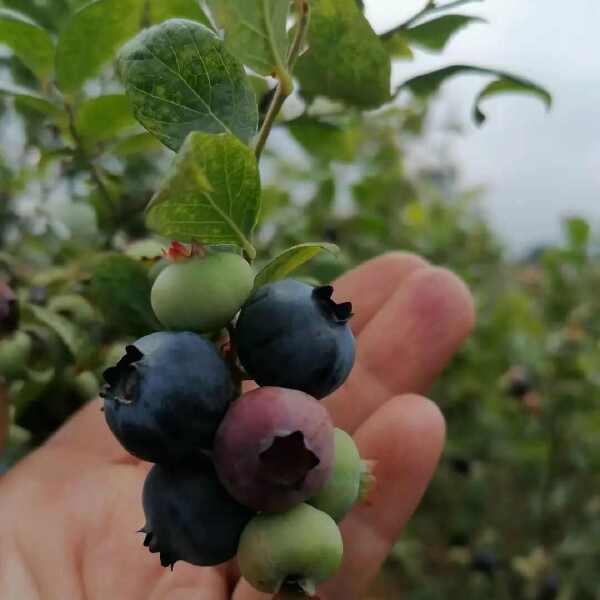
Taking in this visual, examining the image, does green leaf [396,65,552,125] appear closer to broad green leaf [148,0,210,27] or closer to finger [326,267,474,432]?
broad green leaf [148,0,210,27]

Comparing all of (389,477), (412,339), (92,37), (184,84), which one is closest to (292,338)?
(184,84)

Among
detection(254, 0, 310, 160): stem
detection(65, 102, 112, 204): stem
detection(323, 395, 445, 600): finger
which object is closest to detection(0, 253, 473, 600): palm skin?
detection(323, 395, 445, 600): finger

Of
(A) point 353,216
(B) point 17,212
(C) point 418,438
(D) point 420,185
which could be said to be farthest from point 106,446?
(D) point 420,185

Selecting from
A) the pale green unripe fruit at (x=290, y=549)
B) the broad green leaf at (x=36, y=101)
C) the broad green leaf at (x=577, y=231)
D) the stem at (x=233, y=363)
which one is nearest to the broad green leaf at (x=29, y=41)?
the broad green leaf at (x=36, y=101)

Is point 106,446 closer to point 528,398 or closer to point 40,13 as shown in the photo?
point 40,13

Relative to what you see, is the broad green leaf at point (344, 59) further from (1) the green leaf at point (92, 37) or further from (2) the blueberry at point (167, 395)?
(2) the blueberry at point (167, 395)

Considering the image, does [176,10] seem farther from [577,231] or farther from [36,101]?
[577,231]
